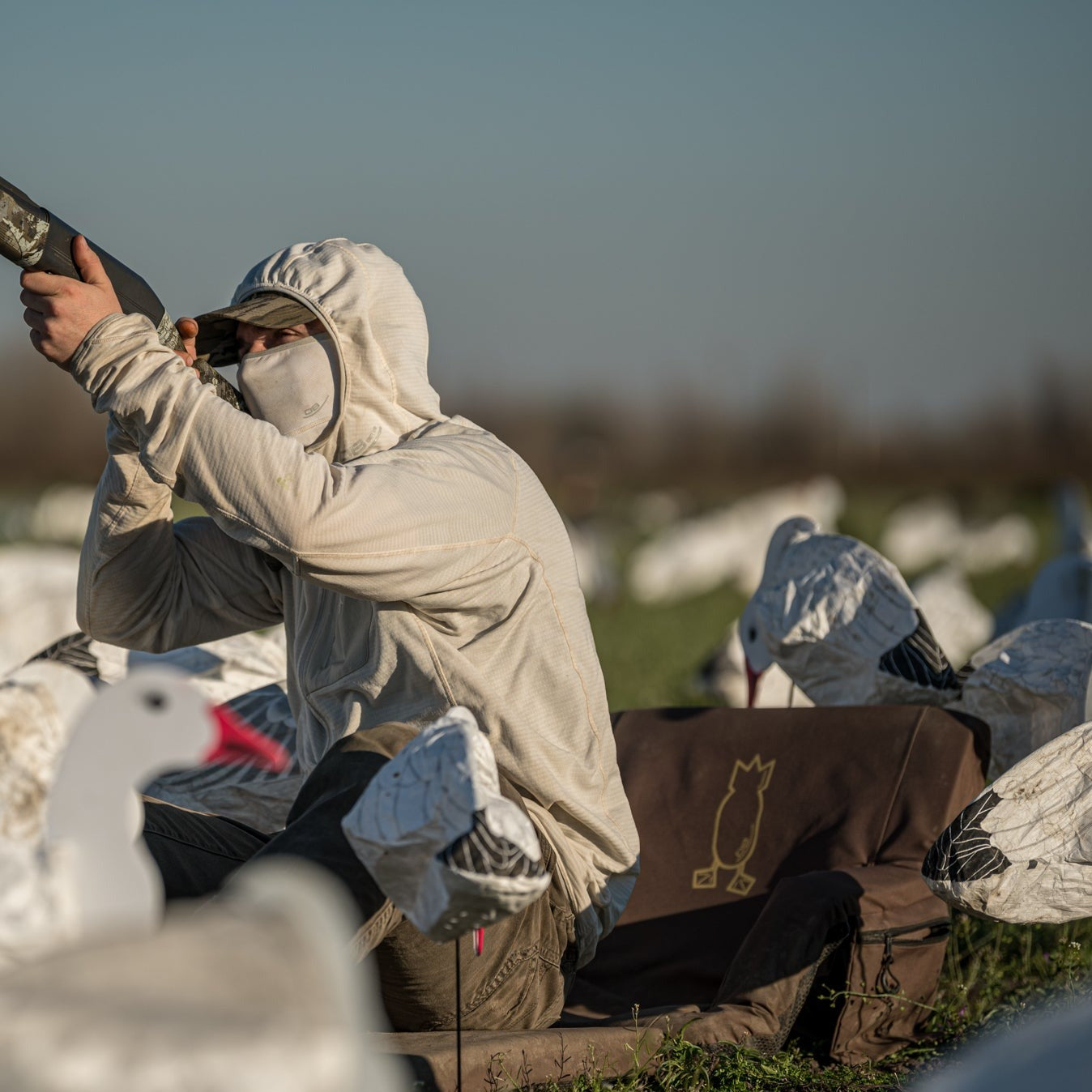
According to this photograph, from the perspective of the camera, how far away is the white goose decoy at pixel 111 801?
Answer: 1627 millimetres

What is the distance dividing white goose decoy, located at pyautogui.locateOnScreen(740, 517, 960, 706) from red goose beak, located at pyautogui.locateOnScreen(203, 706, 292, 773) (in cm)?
161

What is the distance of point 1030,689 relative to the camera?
159 inches

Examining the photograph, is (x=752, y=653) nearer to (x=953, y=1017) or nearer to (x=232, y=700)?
(x=953, y=1017)

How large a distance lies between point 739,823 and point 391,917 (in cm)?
165

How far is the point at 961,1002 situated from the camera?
3641 mm

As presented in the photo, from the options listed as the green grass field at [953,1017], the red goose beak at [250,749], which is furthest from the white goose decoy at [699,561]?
the red goose beak at [250,749]

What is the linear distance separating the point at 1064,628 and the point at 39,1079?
3.57 meters

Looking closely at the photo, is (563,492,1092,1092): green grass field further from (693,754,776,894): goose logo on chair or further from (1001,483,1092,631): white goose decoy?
(1001,483,1092,631): white goose decoy

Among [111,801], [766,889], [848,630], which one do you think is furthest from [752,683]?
[111,801]

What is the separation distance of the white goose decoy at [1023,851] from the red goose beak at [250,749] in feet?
6.07

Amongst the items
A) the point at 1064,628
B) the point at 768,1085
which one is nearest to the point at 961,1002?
the point at 768,1085

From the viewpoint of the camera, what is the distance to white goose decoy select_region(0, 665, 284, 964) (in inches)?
64.1

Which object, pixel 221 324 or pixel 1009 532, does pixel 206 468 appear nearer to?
pixel 221 324

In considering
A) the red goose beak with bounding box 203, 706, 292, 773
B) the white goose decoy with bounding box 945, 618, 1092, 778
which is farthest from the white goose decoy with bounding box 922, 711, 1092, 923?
the red goose beak with bounding box 203, 706, 292, 773
